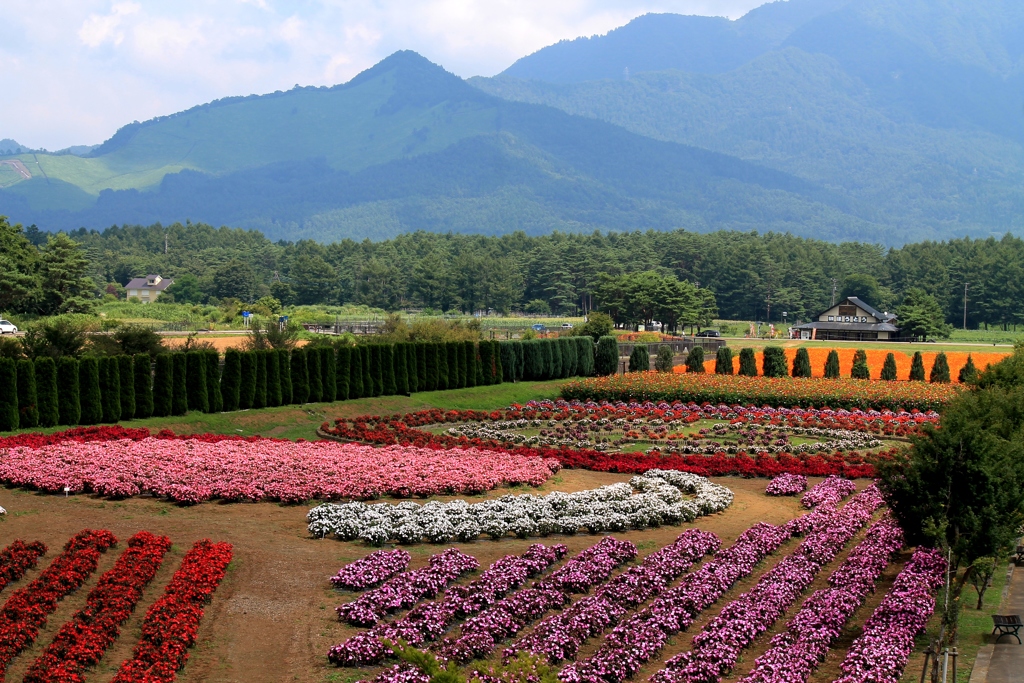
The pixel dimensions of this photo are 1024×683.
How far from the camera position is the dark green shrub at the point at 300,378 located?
31297mm

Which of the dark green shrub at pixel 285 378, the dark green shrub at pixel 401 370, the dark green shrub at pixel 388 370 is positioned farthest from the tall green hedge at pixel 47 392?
the dark green shrub at pixel 401 370

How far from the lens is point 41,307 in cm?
6438

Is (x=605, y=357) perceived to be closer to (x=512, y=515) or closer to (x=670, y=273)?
(x=512, y=515)

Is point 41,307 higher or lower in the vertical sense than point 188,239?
lower

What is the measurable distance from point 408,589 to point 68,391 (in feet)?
49.5

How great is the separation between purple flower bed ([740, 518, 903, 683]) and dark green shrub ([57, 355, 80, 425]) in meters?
17.6

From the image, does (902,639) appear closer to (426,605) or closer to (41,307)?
(426,605)

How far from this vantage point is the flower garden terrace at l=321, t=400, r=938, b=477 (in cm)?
2236

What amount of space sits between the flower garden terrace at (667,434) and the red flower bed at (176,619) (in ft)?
35.1

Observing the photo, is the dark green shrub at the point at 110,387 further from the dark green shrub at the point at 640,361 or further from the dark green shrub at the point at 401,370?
the dark green shrub at the point at 640,361

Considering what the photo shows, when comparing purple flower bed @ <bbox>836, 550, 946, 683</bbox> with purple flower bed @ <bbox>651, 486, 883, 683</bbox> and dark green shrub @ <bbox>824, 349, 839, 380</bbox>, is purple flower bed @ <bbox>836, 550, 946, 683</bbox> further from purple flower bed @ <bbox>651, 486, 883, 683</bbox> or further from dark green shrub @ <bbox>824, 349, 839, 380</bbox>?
dark green shrub @ <bbox>824, 349, 839, 380</bbox>

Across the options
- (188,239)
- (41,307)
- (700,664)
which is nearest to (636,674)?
(700,664)

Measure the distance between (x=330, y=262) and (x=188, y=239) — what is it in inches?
1694

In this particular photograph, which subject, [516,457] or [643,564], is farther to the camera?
[516,457]
